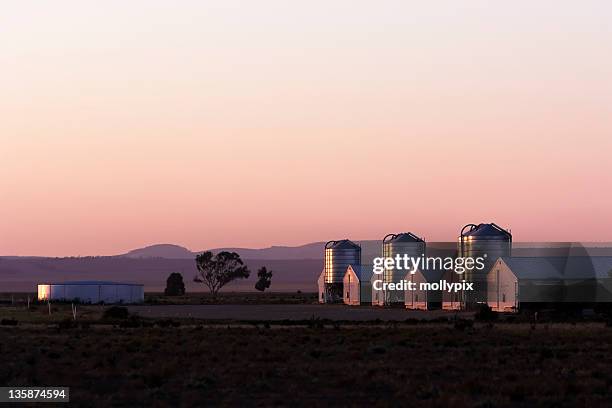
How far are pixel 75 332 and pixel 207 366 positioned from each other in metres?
20.4

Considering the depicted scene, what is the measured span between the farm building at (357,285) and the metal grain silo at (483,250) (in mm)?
20510

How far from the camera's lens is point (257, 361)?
1474 inches

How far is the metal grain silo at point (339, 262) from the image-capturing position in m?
125

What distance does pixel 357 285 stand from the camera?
115250mm

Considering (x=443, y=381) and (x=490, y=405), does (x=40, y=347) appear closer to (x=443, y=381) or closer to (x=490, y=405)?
(x=443, y=381)

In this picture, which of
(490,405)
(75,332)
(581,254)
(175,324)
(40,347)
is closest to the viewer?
(490,405)

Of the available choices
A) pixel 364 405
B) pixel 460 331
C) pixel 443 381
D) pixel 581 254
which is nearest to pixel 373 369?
pixel 443 381

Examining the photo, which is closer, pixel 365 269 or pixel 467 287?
pixel 467 287

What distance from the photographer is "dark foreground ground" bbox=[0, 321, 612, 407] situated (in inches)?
1097

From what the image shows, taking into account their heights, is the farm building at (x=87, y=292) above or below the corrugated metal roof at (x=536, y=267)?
below

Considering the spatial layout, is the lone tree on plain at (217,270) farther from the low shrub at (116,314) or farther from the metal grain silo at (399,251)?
Result: the low shrub at (116,314)

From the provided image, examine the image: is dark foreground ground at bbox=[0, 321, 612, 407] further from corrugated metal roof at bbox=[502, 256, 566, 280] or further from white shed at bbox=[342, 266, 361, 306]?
white shed at bbox=[342, 266, 361, 306]

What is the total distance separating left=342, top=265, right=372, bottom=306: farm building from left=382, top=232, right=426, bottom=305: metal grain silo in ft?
18.1

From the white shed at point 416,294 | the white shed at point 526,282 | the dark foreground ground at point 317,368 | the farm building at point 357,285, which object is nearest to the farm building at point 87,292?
the farm building at point 357,285
